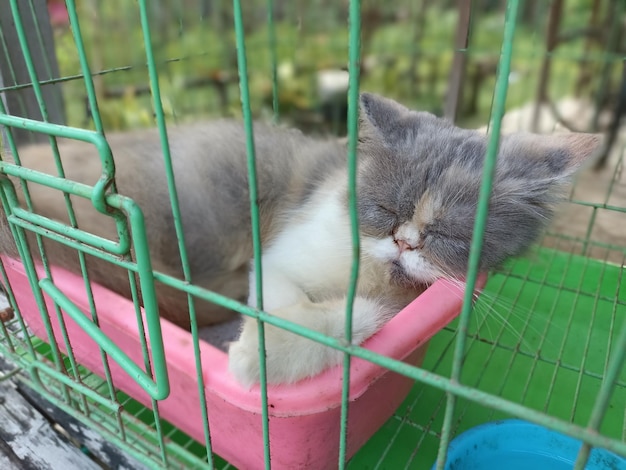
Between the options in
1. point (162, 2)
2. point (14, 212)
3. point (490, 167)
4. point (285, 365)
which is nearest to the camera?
point (490, 167)

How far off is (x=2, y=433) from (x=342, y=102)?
214cm

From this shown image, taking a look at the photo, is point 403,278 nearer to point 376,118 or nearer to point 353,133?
point 376,118

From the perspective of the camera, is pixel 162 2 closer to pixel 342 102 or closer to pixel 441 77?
pixel 342 102

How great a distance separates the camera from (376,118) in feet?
3.17

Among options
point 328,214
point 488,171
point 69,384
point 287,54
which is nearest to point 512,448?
point 328,214

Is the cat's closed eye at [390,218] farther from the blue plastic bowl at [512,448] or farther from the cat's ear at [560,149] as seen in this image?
the blue plastic bowl at [512,448]

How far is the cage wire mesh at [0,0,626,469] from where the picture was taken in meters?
0.57

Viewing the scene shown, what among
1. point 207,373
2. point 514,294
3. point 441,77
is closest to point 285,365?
point 207,373

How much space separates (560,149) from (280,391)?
0.69 metres

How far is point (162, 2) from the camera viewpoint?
167 cm

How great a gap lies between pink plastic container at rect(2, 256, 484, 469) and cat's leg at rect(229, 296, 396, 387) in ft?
0.04

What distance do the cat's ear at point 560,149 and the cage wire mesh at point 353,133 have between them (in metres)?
0.11

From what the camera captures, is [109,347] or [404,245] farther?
[404,245]

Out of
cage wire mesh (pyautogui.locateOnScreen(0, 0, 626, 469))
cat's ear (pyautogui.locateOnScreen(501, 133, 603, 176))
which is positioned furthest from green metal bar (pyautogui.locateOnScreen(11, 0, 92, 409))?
cat's ear (pyautogui.locateOnScreen(501, 133, 603, 176))
